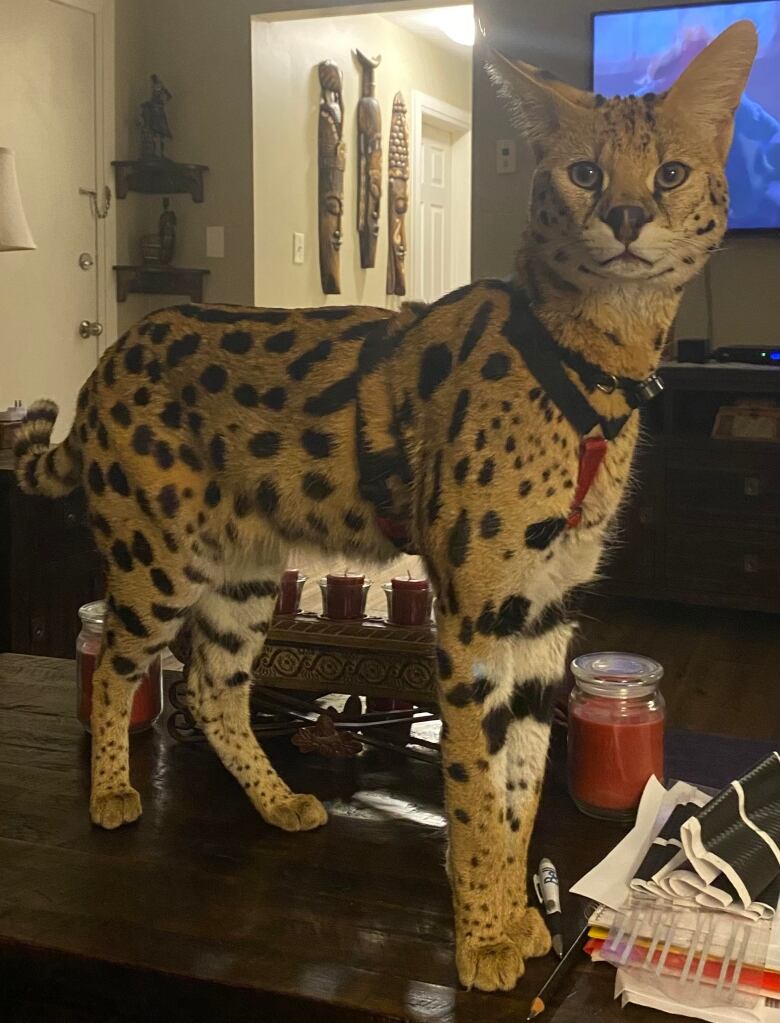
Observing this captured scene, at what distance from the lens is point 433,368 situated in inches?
47.3

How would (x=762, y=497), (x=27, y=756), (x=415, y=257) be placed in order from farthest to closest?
(x=415, y=257) < (x=762, y=497) < (x=27, y=756)

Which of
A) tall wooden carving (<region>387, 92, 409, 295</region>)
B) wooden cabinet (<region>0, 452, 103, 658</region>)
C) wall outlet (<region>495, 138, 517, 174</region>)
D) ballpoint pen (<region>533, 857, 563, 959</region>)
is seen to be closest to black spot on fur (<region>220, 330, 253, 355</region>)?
ballpoint pen (<region>533, 857, 563, 959</region>)

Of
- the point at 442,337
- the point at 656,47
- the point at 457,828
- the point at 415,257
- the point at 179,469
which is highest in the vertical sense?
the point at 656,47

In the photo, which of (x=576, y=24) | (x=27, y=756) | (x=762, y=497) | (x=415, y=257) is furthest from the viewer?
(x=415, y=257)

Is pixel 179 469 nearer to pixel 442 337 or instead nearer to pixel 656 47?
pixel 442 337

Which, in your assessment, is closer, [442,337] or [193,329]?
[442,337]

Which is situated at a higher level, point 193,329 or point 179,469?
point 193,329

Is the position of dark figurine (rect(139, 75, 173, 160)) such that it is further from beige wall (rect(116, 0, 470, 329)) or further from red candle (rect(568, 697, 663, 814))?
red candle (rect(568, 697, 663, 814))

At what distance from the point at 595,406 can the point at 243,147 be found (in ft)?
12.8

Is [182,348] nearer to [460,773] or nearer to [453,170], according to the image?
[460,773]

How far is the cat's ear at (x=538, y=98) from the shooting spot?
1.11m

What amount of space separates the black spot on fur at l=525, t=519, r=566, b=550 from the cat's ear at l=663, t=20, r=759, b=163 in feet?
1.27

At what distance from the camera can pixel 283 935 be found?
3.77ft

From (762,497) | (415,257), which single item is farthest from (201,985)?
(415,257)
